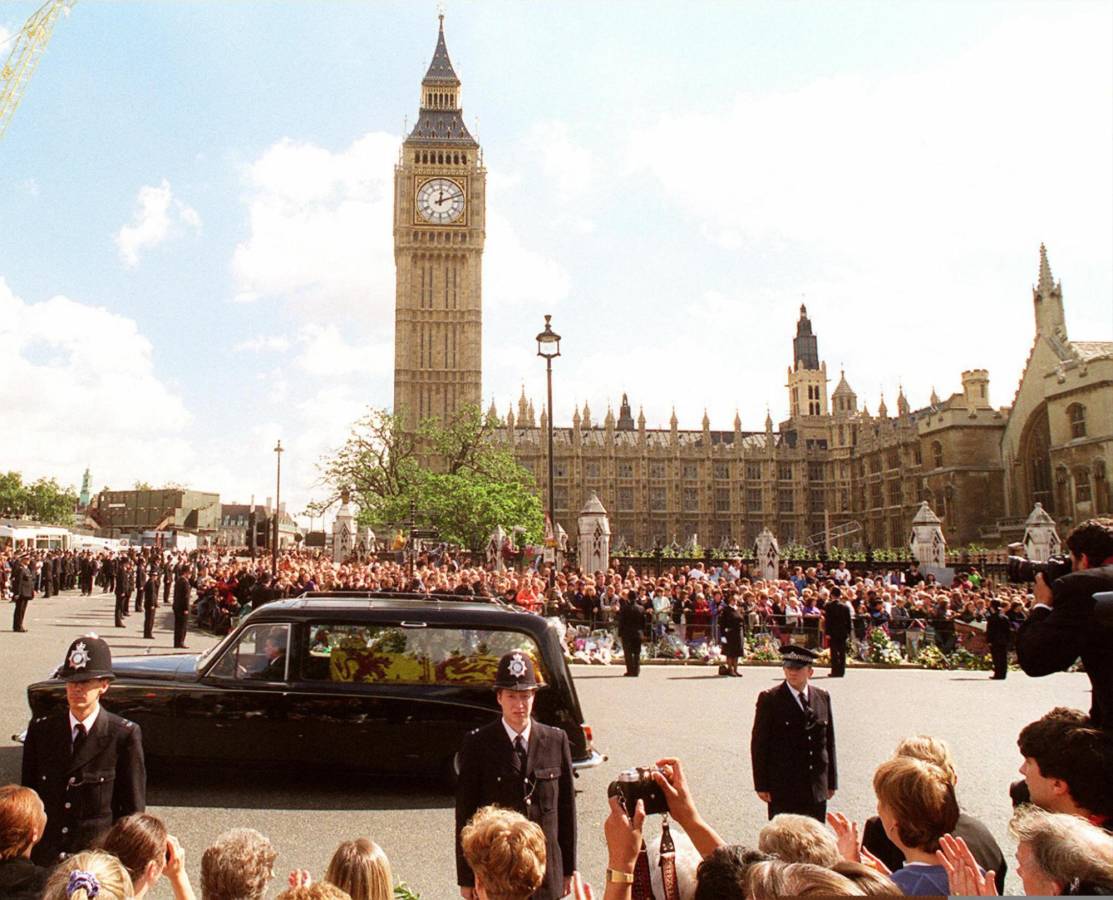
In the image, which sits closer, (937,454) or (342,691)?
(342,691)

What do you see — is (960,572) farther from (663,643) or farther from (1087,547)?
(1087,547)

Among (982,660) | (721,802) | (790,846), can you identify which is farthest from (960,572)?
(790,846)

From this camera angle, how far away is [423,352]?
83.8m

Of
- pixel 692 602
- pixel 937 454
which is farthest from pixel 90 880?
pixel 937 454

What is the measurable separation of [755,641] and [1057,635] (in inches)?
613

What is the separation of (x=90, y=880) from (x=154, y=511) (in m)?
113

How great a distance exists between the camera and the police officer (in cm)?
439

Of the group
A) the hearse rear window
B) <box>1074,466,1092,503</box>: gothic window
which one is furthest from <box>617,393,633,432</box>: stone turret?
the hearse rear window

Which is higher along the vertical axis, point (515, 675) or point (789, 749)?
point (515, 675)

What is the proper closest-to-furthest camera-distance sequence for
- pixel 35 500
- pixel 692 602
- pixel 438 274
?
pixel 692 602 < pixel 438 274 < pixel 35 500

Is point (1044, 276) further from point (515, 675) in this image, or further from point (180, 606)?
point (515, 675)

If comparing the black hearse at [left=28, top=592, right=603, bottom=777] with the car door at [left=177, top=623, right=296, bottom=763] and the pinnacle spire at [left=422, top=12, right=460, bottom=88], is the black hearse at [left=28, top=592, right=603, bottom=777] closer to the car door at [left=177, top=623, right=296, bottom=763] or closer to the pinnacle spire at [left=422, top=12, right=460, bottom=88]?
the car door at [left=177, top=623, right=296, bottom=763]

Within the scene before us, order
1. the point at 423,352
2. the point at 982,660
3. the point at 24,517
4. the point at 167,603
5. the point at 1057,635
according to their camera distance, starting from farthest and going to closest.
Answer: the point at 24,517 < the point at 423,352 < the point at 167,603 < the point at 982,660 < the point at 1057,635

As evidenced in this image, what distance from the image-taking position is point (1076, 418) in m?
41.4
